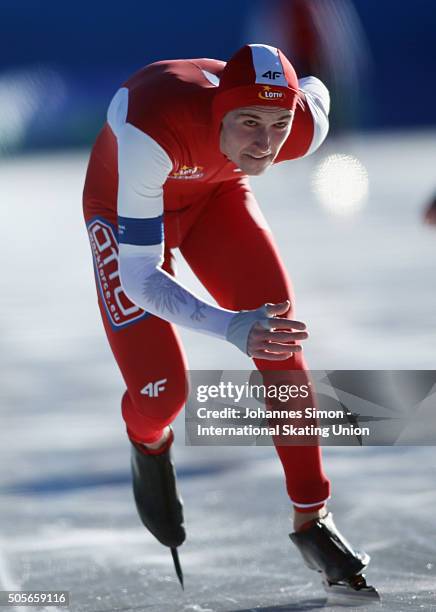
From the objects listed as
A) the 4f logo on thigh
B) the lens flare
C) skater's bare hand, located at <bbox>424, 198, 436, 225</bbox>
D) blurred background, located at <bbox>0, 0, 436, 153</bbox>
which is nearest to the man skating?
the 4f logo on thigh

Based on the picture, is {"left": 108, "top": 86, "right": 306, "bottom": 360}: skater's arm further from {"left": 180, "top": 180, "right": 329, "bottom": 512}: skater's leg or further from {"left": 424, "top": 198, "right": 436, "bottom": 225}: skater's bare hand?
{"left": 424, "top": 198, "right": 436, "bottom": 225}: skater's bare hand

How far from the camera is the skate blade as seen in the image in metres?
2.80

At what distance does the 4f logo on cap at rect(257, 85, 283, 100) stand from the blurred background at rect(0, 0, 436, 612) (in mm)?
561

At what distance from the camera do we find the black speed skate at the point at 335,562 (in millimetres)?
2834

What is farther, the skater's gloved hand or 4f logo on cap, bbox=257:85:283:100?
4f logo on cap, bbox=257:85:283:100

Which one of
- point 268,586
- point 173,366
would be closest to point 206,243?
point 173,366

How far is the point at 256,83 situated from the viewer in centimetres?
265

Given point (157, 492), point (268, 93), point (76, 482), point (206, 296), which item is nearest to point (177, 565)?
point (157, 492)

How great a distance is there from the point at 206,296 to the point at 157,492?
3146 mm

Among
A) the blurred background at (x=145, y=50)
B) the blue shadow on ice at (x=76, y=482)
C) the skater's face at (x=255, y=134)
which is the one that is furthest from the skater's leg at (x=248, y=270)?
the blurred background at (x=145, y=50)

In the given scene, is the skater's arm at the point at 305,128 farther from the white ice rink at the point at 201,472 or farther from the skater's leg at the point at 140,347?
the white ice rink at the point at 201,472

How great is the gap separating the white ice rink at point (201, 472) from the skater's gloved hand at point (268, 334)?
727 millimetres

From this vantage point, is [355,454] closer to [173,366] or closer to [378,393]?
[378,393]

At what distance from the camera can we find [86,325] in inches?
229
